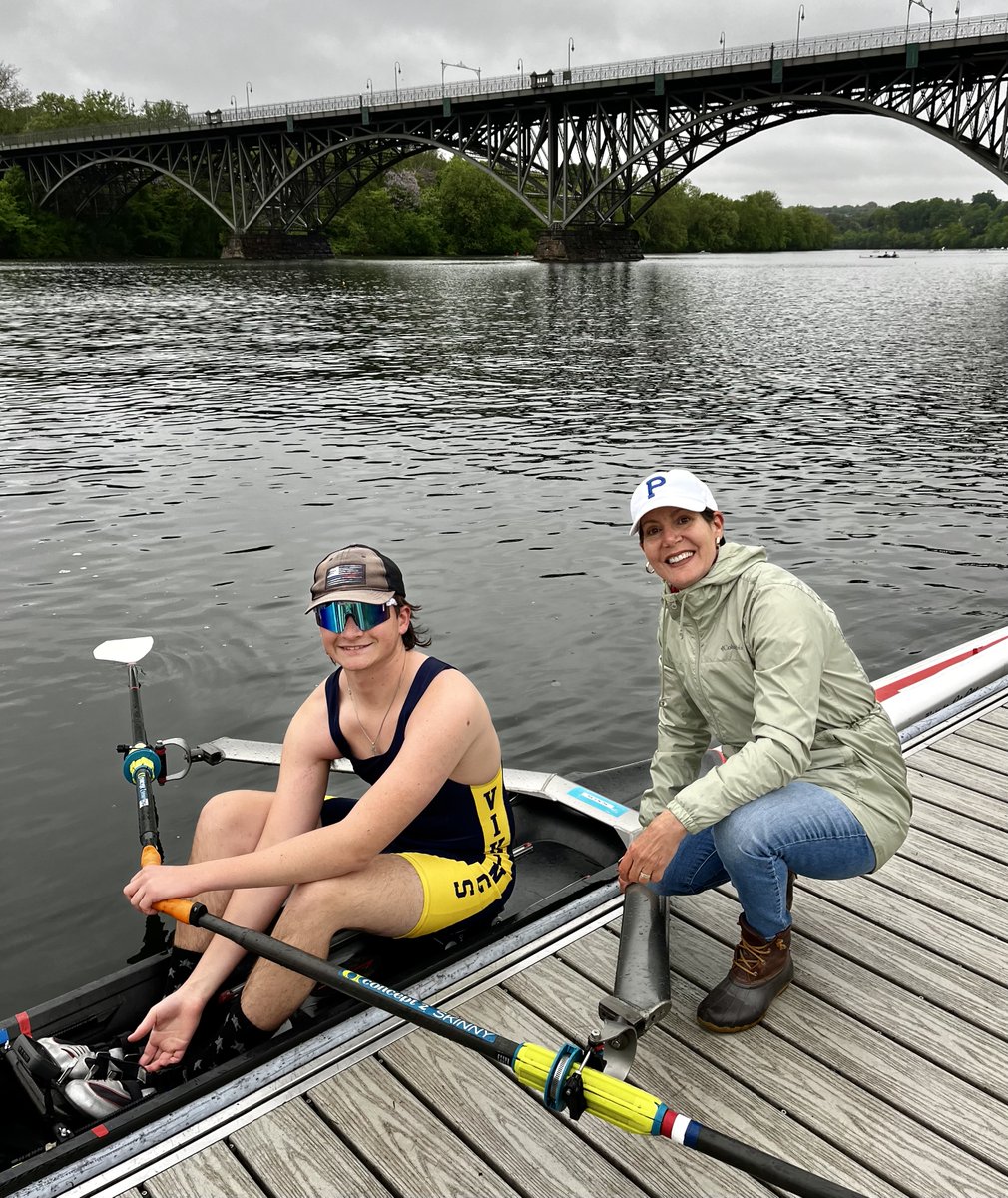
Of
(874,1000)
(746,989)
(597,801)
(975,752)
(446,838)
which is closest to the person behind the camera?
(746,989)

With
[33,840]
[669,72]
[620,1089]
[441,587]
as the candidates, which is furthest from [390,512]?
[669,72]

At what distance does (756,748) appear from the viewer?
3.12m

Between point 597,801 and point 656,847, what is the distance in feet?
5.95

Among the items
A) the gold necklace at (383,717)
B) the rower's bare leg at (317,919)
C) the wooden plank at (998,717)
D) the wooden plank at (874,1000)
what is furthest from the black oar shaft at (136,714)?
the wooden plank at (998,717)

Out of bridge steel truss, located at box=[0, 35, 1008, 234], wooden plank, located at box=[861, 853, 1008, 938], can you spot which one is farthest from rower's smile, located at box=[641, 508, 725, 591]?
bridge steel truss, located at box=[0, 35, 1008, 234]

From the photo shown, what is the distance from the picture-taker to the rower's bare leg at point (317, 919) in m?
3.34

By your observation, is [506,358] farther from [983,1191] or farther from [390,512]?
[983,1191]

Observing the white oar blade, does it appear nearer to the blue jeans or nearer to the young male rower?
the young male rower

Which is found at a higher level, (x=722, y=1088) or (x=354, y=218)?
(x=354, y=218)

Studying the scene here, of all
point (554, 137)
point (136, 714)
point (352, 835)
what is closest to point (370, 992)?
point (352, 835)

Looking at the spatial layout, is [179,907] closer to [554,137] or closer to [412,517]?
[412,517]

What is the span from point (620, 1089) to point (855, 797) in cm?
126

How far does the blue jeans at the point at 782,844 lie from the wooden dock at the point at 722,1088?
1.68 ft

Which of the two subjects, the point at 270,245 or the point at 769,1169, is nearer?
the point at 769,1169
